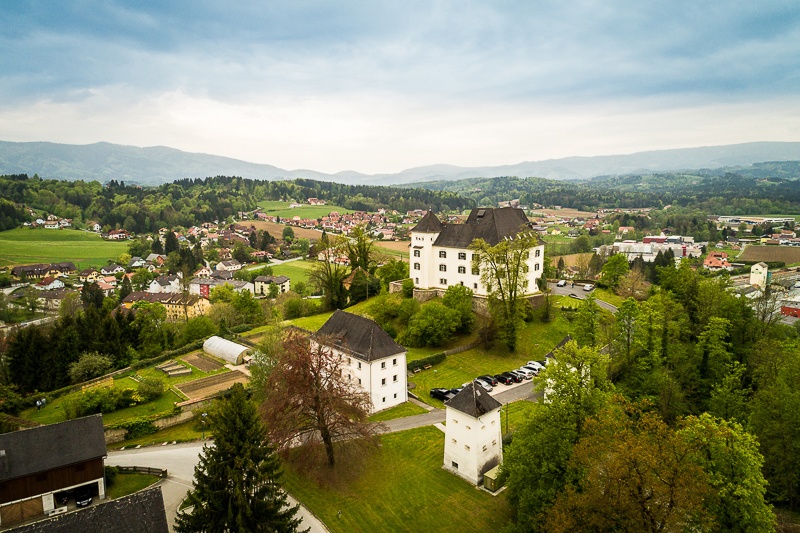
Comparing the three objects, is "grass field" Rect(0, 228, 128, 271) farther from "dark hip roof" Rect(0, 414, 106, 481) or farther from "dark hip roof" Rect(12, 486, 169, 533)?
→ "dark hip roof" Rect(12, 486, 169, 533)

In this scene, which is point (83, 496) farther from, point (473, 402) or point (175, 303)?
point (175, 303)

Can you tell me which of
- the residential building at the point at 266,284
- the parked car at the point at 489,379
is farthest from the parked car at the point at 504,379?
the residential building at the point at 266,284

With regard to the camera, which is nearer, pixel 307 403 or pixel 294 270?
pixel 307 403

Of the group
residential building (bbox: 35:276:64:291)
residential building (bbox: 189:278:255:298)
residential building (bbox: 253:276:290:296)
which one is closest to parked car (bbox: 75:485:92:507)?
residential building (bbox: 189:278:255:298)

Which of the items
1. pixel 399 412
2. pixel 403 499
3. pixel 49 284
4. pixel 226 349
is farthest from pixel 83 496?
pixel 49 284

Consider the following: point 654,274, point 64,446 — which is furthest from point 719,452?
point 654,274

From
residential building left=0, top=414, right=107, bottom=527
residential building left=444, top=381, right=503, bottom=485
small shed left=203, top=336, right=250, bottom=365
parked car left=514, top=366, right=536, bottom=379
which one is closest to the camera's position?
residential building left=0, top=414, right=107, bottom=527
